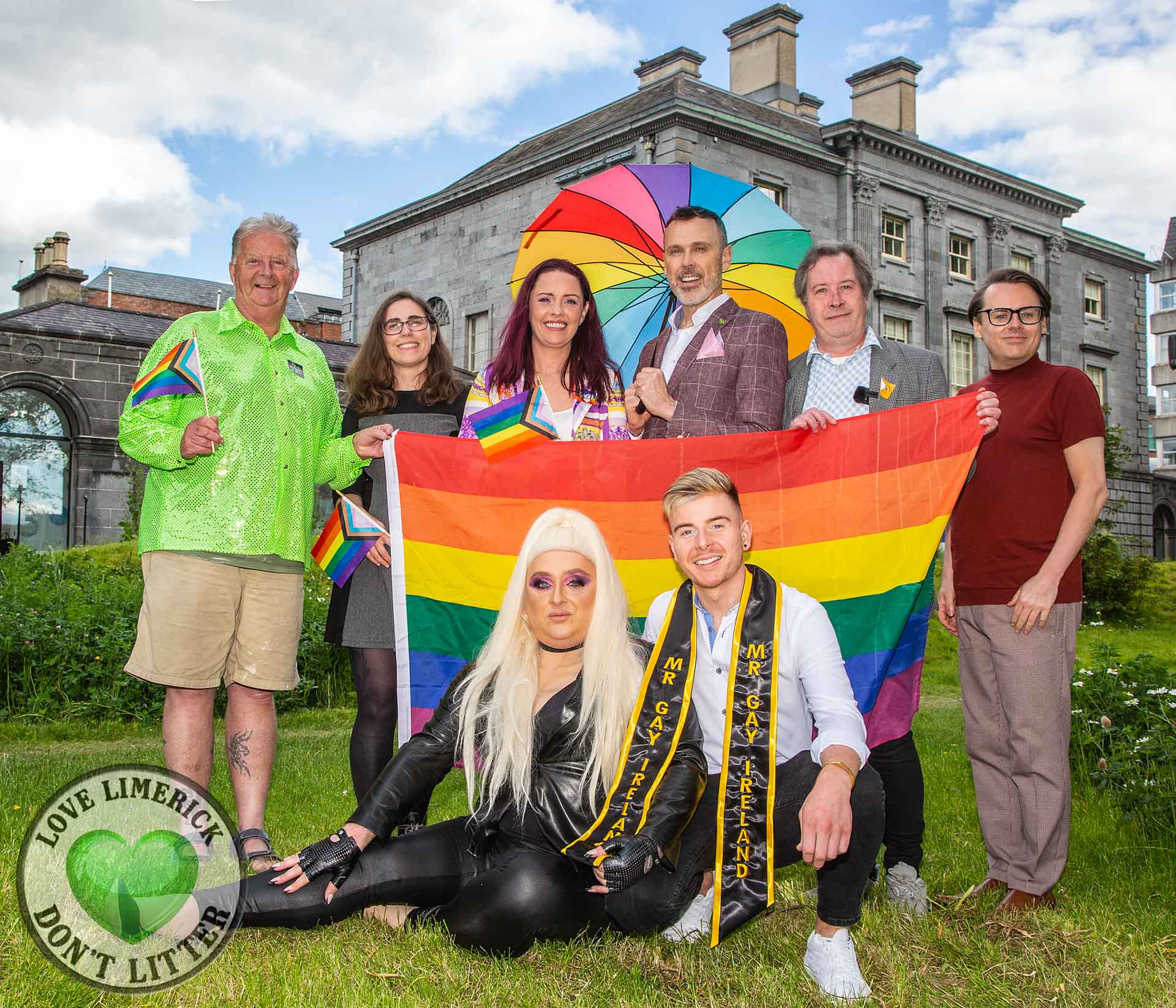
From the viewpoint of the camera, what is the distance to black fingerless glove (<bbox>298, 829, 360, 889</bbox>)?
11.0 feet

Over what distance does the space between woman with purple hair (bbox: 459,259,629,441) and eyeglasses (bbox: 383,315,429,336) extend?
1.25 feet

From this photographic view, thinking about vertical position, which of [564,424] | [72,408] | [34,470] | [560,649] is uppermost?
[72,408]

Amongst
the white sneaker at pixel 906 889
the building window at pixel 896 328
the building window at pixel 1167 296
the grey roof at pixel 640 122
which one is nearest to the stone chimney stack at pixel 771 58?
the grey roof at pixel 640 122

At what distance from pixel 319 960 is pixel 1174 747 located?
4.42 metres

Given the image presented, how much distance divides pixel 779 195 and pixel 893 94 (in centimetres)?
740

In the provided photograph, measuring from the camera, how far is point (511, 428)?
14.8ft

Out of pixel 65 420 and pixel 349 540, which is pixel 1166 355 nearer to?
pixel 65 420

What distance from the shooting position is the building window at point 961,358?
3106 centimetres

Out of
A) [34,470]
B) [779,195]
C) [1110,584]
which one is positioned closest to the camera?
[34,470]

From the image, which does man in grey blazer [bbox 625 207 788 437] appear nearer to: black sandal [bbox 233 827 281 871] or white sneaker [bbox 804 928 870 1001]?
white sneaker [bbox 804 928 870 1001]

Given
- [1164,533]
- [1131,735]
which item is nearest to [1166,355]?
[1164,533]

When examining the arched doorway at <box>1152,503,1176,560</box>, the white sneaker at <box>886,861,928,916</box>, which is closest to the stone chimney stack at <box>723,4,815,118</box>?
the arched doorway at <box>1152,503,1176,560</box>

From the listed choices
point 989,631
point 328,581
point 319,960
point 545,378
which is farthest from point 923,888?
point 328,581

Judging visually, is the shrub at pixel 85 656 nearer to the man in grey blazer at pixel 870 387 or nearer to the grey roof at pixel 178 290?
the man in grey blazer at pixel 870 387
